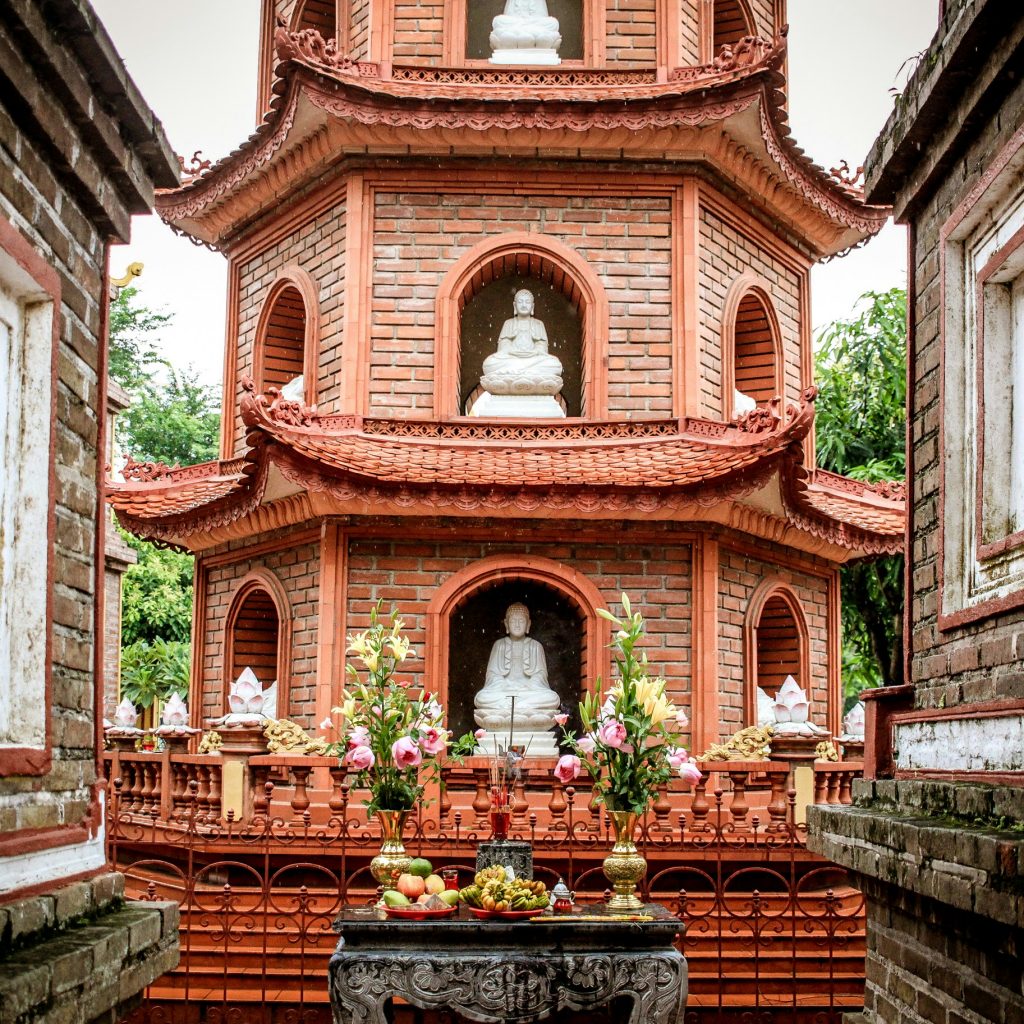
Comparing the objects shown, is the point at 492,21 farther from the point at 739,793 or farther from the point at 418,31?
the point at 739,793

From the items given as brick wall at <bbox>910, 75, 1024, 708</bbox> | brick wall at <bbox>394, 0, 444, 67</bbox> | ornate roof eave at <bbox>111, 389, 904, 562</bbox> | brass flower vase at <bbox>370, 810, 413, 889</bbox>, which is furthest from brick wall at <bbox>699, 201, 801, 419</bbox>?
brick wall at <bbox>910, 75, 1024, 708</bbox>

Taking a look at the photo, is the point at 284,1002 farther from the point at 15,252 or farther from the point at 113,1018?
the point at 15,252

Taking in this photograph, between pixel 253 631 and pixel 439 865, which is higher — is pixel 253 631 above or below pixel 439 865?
above

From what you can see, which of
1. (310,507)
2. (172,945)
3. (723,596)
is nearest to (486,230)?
(310,507)

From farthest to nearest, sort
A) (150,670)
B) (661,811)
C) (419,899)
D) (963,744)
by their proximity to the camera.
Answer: (150,670), (661,811), (419,899), (963,744)

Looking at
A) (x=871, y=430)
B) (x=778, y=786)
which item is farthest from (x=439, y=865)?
(x=871, y=430)

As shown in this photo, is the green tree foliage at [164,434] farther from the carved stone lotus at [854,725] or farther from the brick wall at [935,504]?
the brick wall at [935,504]

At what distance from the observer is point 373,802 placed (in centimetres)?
823

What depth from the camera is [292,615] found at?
1366 cm

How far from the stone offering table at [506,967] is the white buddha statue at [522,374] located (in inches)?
311

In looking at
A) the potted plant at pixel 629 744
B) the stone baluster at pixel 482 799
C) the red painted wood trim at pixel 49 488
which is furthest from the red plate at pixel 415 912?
the stone baluster at pixel 482 799

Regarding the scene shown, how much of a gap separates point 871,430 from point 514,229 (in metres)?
10.4

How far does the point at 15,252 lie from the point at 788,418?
8.75 meters

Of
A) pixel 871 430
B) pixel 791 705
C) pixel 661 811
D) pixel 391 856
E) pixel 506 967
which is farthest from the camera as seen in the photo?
pixel 871 430
